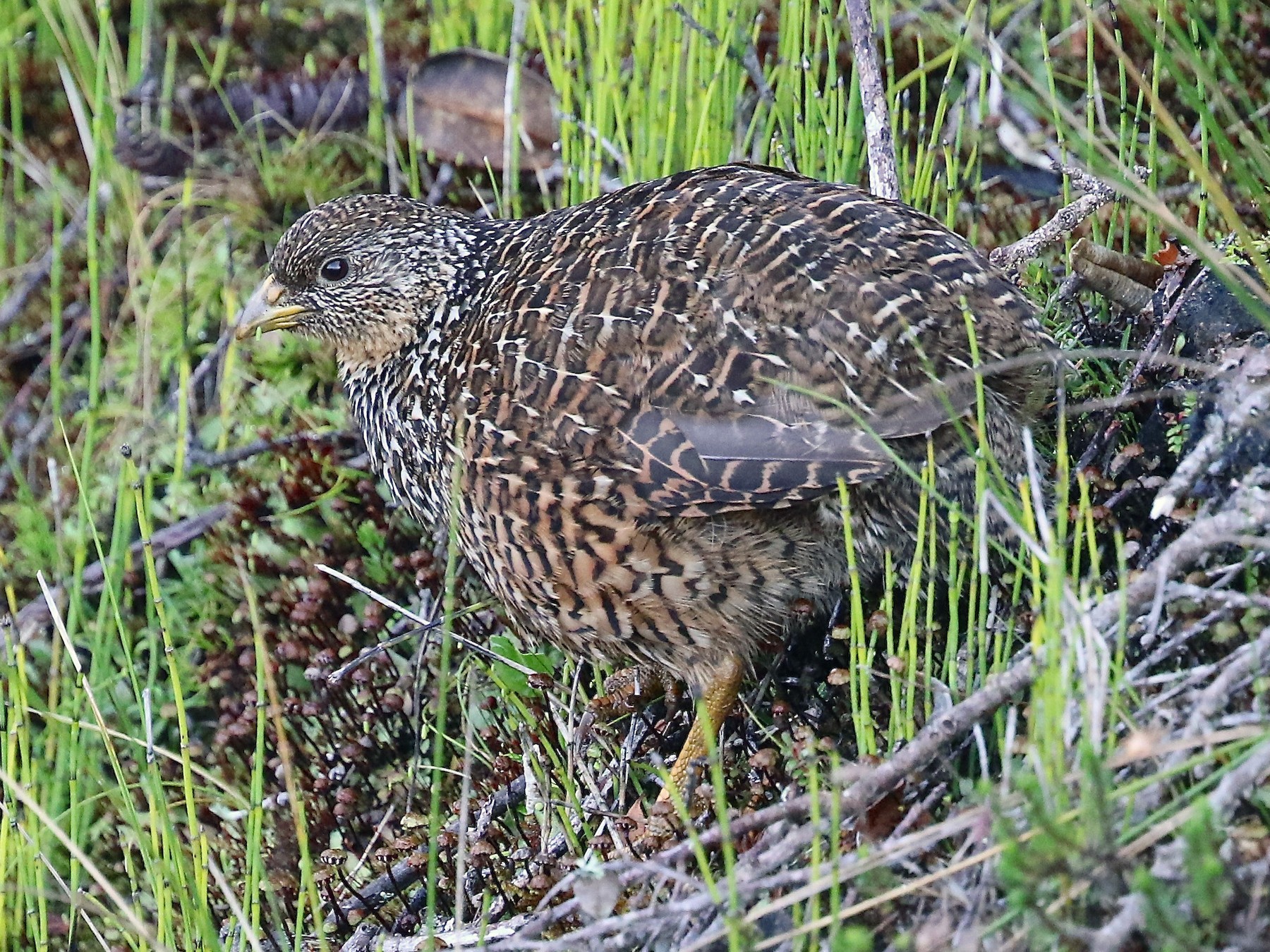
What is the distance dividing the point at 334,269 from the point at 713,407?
1.70 metres

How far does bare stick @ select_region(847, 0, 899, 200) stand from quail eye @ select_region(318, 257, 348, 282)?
164 cm

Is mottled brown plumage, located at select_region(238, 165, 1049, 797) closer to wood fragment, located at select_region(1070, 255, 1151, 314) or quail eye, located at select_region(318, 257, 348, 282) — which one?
wood fragment, located at select_region(1070, 255, 1151, 314)

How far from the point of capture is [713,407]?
317cm

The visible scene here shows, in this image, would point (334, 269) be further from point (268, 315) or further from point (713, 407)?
point (713, 407)

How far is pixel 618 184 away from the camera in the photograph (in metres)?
4.80

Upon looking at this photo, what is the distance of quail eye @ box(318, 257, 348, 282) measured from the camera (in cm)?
435

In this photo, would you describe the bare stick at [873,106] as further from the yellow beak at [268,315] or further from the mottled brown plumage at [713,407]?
the yellow beak at [268,315]

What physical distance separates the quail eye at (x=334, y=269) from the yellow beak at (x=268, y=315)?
15 cm

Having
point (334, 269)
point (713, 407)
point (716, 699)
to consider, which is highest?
point (713, 407)

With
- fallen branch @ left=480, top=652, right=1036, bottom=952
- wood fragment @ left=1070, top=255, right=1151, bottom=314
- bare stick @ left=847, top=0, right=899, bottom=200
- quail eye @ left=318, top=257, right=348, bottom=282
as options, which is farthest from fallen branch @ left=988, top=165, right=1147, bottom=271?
quail eye @ left=318, top=257, right=348, bottom=282

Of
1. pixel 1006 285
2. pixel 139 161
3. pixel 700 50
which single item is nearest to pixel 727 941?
pixel 1006 285

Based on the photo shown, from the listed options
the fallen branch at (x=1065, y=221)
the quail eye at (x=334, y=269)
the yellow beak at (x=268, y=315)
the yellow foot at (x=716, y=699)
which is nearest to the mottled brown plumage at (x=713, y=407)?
the yellow foot at (x=716, y=699)

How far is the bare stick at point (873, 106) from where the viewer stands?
4.05 m

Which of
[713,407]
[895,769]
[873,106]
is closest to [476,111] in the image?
[873,106]
